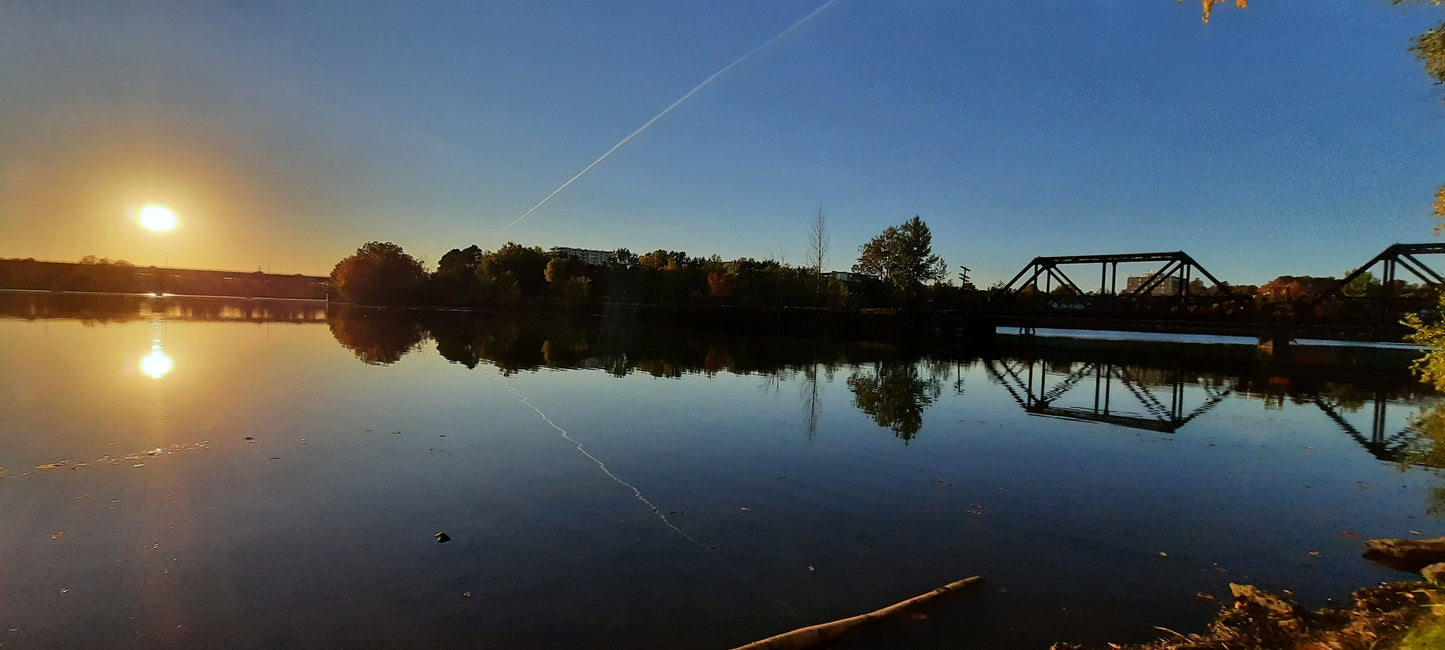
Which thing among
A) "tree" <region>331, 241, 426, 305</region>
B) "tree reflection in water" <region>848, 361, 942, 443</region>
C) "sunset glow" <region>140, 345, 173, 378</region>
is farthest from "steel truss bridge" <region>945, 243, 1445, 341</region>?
"tree" <region>331, 241, 426, 305</region>

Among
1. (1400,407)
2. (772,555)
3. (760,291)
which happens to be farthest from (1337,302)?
(772,555)

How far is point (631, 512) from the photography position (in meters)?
8.16

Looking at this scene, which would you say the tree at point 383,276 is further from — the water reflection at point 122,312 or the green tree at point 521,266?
the water reflection at point 122,312

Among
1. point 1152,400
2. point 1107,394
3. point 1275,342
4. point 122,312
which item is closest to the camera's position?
point 1152,400

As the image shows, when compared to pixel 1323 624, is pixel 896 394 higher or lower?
higher

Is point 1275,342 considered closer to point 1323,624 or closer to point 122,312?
point 1323,624

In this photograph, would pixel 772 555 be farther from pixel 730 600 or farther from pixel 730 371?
pixel 730 371

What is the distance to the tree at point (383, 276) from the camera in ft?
345

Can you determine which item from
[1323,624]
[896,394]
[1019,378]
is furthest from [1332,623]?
[1019,378]

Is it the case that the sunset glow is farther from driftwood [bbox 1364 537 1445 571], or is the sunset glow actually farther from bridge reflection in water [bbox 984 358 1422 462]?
driftwood [bbox 1364 537 1445 571]

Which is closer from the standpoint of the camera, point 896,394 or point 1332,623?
point 1332,623

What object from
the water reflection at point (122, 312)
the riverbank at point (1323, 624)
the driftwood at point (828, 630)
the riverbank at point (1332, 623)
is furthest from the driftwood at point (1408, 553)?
the water reflection at point (122, 312)

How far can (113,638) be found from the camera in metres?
4.76

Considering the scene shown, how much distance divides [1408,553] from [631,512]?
941 cm
